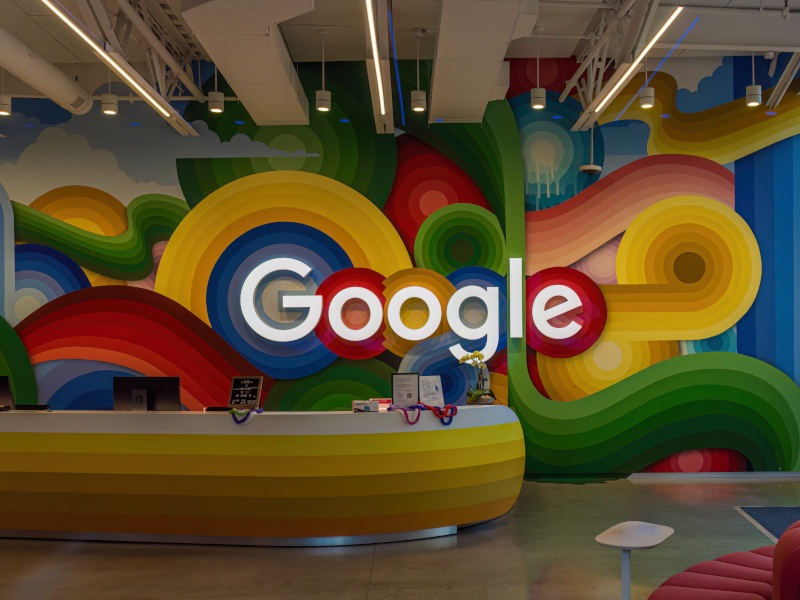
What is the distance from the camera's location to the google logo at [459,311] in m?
8.32

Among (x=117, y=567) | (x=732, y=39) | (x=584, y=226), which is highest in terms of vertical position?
(x=732, y=39)

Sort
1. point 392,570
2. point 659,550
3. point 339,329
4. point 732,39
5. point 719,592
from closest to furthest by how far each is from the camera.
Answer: point 719,592
point 392,570
point 659,550
point 732,39
point 339,329

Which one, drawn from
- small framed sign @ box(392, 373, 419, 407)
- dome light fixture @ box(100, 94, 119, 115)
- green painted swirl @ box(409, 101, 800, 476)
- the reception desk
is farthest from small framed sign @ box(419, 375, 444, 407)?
dome light fixture @ box(100, 94, 119, 115)

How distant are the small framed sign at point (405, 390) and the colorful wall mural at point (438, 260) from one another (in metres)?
2.09

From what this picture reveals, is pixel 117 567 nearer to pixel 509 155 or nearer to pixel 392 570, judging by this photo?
pixel 392 570

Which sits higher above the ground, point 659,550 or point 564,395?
point 564,395

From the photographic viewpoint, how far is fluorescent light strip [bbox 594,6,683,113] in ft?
17.9

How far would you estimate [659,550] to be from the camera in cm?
541

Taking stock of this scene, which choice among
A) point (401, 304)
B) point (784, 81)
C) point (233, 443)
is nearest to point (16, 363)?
point (233, 443)

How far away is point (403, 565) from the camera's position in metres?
5.18

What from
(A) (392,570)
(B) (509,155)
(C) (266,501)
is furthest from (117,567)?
(B) (509,155)

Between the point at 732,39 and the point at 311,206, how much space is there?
486 cm

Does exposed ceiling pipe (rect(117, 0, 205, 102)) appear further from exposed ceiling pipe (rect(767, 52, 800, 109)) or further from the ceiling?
exposed ceiling pipe (rect(767, 52, 800, 109))

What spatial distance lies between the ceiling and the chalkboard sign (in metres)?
2.96
